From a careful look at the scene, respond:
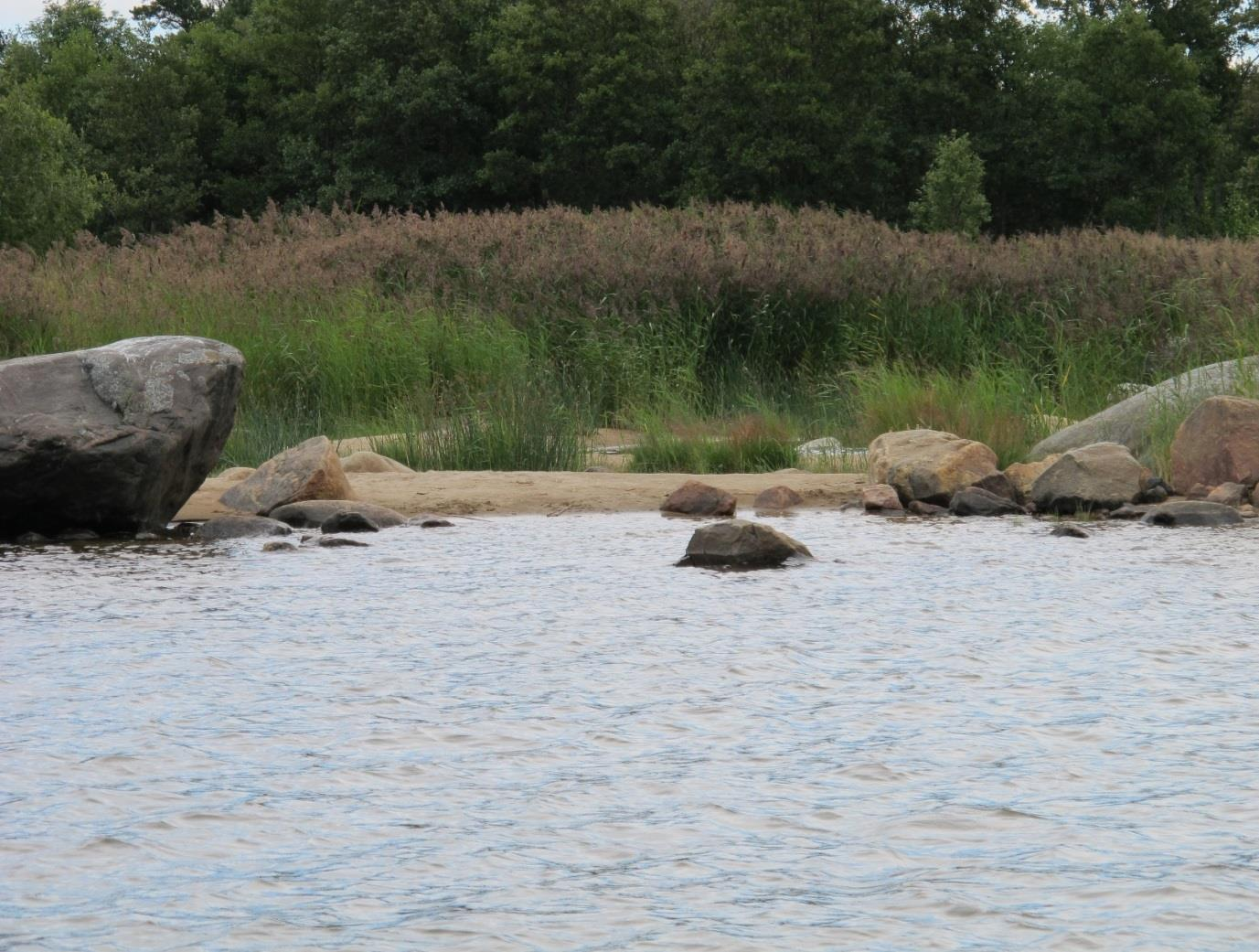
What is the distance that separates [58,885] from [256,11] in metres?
58.4

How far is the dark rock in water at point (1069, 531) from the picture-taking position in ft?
31.4

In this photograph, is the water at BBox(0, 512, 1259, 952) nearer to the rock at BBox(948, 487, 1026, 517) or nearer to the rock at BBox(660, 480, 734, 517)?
the rock at BBox(948, 487, 1026, 517)

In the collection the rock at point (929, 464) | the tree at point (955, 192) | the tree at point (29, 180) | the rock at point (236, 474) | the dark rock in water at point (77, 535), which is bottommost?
the dark rock in water at point (77, 535)

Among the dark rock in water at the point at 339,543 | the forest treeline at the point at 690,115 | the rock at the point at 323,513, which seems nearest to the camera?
the dark rock in water at the point at 339,543

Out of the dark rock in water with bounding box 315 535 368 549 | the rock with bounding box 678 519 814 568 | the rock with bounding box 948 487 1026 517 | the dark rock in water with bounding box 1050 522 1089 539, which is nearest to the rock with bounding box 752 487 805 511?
the rock with bounding box 948 487 1026 517

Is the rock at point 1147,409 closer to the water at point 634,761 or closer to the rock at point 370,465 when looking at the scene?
the water at point 634,761

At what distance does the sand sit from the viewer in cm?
1119

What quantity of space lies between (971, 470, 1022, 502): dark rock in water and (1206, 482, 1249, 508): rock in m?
1.30

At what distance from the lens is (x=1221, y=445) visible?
445 inches

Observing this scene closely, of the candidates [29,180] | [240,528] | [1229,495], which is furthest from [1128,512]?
[29,180]

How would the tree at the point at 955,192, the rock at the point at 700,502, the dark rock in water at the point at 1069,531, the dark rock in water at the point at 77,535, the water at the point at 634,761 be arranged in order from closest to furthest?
1. the water at the point at 634,761
2. the dark rock in water at the point at 1069,531
3. the dark rock in water at the point at 77,535
4. the rock at the point at 700,502
5. the tree at the point at 955,192

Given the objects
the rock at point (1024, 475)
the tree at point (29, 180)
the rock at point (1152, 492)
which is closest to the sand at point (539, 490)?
the rock at point (1024, 475)

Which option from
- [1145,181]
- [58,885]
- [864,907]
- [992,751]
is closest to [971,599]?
[992,751]

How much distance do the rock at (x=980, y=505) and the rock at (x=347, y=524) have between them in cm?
395
